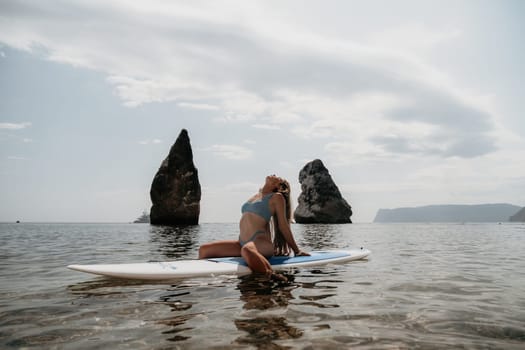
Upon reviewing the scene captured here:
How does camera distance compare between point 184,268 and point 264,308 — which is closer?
A: point 264,308

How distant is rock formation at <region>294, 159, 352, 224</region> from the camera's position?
8938cm

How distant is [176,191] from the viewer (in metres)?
65.8

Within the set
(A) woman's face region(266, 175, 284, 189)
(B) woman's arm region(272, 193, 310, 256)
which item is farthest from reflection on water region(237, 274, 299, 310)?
(A) woman's face region(266, 175, 284, 189)

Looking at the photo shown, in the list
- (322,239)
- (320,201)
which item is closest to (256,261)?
(322,239)

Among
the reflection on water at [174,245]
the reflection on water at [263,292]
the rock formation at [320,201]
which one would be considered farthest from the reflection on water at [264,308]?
the rock formation at [320,201]

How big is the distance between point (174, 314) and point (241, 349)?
1471 mm

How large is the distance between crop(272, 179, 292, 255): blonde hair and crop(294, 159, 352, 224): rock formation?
270 feet

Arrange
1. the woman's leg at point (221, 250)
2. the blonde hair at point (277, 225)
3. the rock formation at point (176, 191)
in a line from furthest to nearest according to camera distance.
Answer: the rock formation at point (176, 191) → the woman's leg at point (221, 250) → the blonde hair at point (277, 225)

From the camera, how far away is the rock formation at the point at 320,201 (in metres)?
89.4

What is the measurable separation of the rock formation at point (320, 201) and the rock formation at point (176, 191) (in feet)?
111

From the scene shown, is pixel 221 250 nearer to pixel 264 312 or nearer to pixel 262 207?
pixel 262 207

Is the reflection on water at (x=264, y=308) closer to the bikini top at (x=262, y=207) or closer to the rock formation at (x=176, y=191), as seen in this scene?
the bikini top at (x=262, y=207)

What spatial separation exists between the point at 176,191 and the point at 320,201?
41.0 metres

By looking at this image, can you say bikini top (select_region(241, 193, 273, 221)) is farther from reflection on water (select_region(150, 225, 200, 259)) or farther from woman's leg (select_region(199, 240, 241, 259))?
reflection on water (select_region(150, 225, 200, 259))
